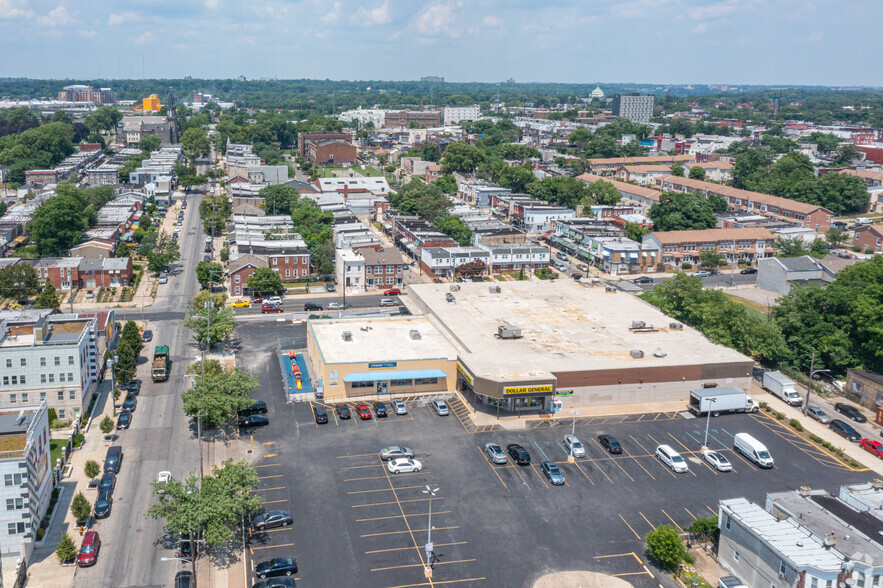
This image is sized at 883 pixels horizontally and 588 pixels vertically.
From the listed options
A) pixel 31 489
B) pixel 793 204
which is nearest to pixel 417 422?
pixel 31 489

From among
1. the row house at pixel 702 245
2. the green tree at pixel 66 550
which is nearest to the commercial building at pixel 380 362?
the green tree at pixel 66 550

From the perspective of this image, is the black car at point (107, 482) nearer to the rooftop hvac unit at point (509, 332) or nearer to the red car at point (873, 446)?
the rooftop hvac unit at point (509, 332)

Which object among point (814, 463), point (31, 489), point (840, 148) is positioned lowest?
point (814, 463)

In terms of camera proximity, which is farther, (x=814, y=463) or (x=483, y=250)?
(x=483, y=250)

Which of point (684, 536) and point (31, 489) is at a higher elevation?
point (31, 489)

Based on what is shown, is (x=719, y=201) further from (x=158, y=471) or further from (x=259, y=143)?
(x=259, y=143)

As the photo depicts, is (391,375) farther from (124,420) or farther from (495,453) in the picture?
(124,420)

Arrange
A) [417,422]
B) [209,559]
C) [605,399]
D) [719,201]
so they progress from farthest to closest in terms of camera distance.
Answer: [719,201] < [605,399] < [417,422] < [209,559]

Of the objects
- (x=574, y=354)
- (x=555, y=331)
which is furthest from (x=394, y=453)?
(x=555, y=331)
